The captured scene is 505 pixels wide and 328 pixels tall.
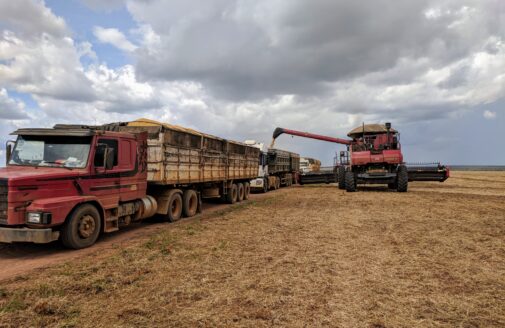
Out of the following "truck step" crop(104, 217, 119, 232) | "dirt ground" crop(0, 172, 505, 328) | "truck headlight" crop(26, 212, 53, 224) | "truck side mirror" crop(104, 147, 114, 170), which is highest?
"truck side mirror" crop(104, 147, 114, 170)

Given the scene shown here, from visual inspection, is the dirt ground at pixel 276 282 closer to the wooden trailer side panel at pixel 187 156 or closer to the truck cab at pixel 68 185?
the truck cab at pixel 68 185

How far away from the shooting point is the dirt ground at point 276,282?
4.09m

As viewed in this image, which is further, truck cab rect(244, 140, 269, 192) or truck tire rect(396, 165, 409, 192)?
truck cab rect(244, 140, 269, 192)

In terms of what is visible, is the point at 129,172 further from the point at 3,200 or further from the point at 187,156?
the point at 3,200

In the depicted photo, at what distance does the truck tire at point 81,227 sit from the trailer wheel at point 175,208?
3378 millimetres

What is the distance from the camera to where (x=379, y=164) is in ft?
69.1

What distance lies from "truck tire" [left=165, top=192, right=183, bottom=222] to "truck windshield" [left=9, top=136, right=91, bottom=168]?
157 inches

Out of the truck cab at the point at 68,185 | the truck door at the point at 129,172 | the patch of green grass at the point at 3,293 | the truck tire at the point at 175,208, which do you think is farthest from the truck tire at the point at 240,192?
the patch of green grass at the point at 3,293

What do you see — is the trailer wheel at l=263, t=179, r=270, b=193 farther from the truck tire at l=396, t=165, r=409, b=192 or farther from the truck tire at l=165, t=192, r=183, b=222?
the truck tire at l=165, t=192, r=183, b=222

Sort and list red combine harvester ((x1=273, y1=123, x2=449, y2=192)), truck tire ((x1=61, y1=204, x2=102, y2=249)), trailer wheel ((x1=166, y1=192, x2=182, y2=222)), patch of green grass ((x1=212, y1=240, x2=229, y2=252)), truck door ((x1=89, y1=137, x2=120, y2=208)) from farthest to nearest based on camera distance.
A: red combine harvester ((x1=273, y1=123, x2=449, y2=192)) → trailer wheel ((x1=166, y1=192, x2=182, y2=222)) → truck door ((x1=89, y1=137, x2=120, y2=208)) → patch of green grass ((x1=212, y1=240, x2=229, y2=252)) → truck tire ((x1=61, y1=204, x2=102, y2=249))

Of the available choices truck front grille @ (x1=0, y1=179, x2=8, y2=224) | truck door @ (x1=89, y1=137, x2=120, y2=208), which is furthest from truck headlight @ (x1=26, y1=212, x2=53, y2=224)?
A: truck door @ (x1=89, y1=137, x2=120, y2=208)

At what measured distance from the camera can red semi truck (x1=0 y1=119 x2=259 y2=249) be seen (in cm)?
669

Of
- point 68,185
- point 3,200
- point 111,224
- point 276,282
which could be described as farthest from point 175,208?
point 276,282

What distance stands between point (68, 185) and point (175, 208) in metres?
4.90
